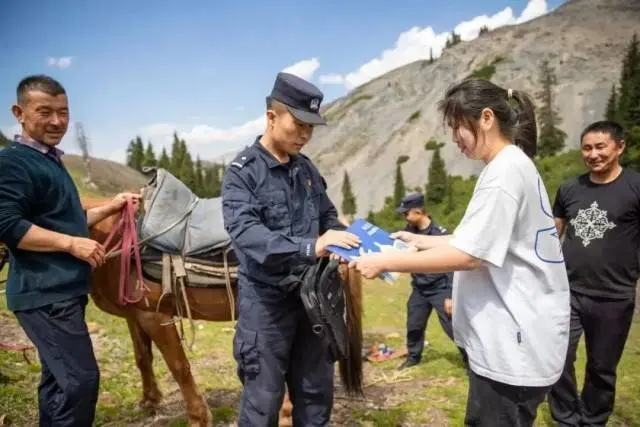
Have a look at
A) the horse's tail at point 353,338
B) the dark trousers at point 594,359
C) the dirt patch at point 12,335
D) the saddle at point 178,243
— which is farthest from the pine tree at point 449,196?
the saddle at point 178,243

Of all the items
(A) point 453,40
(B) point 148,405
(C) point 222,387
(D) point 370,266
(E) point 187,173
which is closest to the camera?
(D) point 370,266

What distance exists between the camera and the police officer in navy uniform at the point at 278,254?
2.18 metres

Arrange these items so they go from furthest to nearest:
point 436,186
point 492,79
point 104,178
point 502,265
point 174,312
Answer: point 492,79
point 436,186
point 104,178
point 174,312
point 502,265

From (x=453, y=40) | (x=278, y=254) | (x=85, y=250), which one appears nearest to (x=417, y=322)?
(x=278, y=254)

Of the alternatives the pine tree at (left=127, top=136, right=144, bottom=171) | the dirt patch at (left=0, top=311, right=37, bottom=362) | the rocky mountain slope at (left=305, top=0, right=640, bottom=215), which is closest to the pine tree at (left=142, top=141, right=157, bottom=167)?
the pine tree at (left=127, top=136, right=144, bottom=171)

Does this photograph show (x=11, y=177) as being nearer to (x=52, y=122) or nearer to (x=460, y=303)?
(x=52, y=122)

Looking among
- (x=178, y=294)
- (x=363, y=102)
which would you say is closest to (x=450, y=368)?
(x=178, y=294)

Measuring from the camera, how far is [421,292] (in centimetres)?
555

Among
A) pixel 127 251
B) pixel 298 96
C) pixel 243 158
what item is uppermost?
pixel 298 96

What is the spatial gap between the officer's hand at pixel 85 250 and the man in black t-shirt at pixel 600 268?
3304 mm

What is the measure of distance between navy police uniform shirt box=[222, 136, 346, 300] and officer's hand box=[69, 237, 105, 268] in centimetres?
78

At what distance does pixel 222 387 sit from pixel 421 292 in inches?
103

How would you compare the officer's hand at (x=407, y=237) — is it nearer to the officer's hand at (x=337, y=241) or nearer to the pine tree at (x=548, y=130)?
the officer's hand at (x=337, y=241)

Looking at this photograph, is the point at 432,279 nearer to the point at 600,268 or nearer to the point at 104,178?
the point at 600,268
